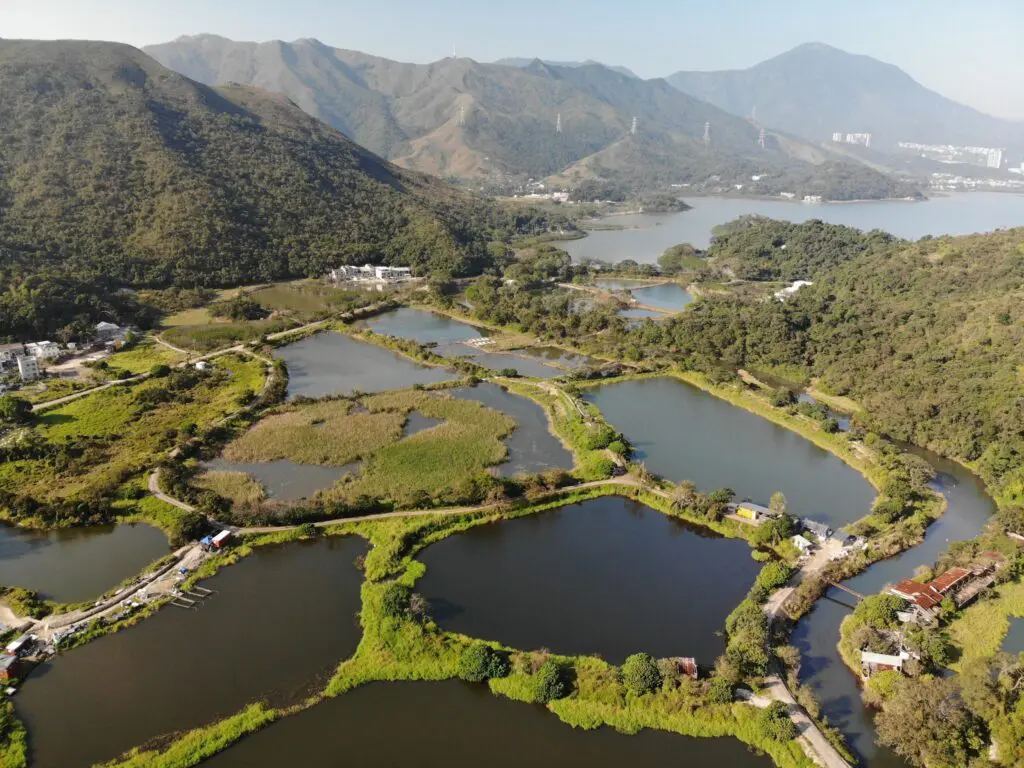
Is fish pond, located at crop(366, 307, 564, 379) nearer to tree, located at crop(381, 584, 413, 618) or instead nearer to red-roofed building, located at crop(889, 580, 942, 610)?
tree, located at crop(381, 584, 413, 618)

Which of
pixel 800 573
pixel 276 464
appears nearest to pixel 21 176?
pixel 276 464

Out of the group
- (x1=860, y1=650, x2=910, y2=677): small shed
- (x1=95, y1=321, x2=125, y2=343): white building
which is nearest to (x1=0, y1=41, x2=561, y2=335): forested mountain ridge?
(x1=95, y1=321, x2=125, y2=343): white building

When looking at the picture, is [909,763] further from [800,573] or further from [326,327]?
[326,327]

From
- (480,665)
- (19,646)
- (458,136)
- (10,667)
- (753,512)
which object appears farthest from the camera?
(458,136)

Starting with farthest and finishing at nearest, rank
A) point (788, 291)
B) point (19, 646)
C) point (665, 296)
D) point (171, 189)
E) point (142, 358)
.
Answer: point (171, 189) → point (665, 296) → point (788, 291) → point (142, 358) → point (19, 646)

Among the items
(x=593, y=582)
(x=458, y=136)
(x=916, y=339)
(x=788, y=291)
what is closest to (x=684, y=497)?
Result: (x=593, y=582)

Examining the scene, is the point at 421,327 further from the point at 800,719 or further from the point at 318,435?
the point at 800,719
